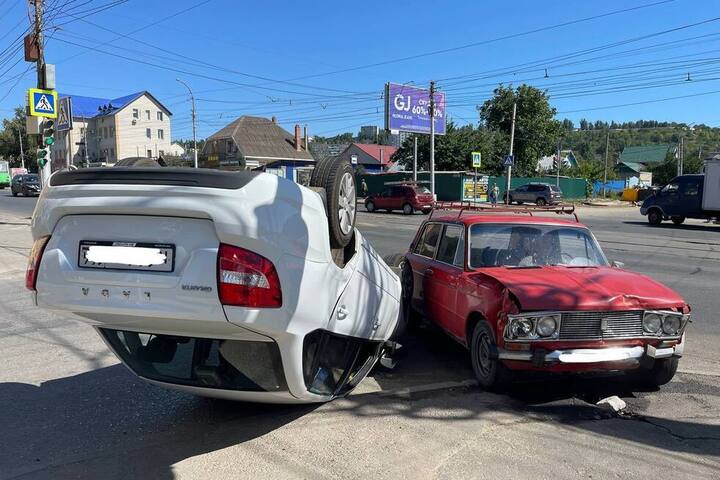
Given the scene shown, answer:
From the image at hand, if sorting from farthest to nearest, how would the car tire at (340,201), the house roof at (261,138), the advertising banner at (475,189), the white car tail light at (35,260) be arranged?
the house roof at (261,138) → the advertising banner at (475,189) → the car tire at (340,201) → the white car tail light at (35,260)

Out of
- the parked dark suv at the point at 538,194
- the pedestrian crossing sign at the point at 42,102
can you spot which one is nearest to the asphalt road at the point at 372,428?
the pedestrian crossing sign at the point at 42,102

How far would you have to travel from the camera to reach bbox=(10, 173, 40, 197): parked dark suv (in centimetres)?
4181

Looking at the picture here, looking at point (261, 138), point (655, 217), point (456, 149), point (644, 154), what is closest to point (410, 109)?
point (456, 149)

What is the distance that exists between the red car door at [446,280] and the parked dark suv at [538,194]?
36600mm

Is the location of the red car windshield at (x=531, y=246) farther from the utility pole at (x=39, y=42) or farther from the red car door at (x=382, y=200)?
the red car door at (x=382, y=200)

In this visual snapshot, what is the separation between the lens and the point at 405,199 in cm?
3228

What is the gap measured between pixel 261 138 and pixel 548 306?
7325 cm

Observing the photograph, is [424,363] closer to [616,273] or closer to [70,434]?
[616,273]

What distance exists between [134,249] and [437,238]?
4.00 meters

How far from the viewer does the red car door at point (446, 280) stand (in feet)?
17.3

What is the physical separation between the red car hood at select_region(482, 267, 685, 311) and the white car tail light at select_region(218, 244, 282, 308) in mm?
2182

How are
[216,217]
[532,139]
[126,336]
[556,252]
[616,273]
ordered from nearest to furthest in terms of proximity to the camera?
[216,217]
[126,336]
[616,273]
[556,252]
[532,139]

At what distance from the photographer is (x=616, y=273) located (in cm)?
492

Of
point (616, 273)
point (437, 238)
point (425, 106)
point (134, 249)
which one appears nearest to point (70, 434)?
point (134, 249)
